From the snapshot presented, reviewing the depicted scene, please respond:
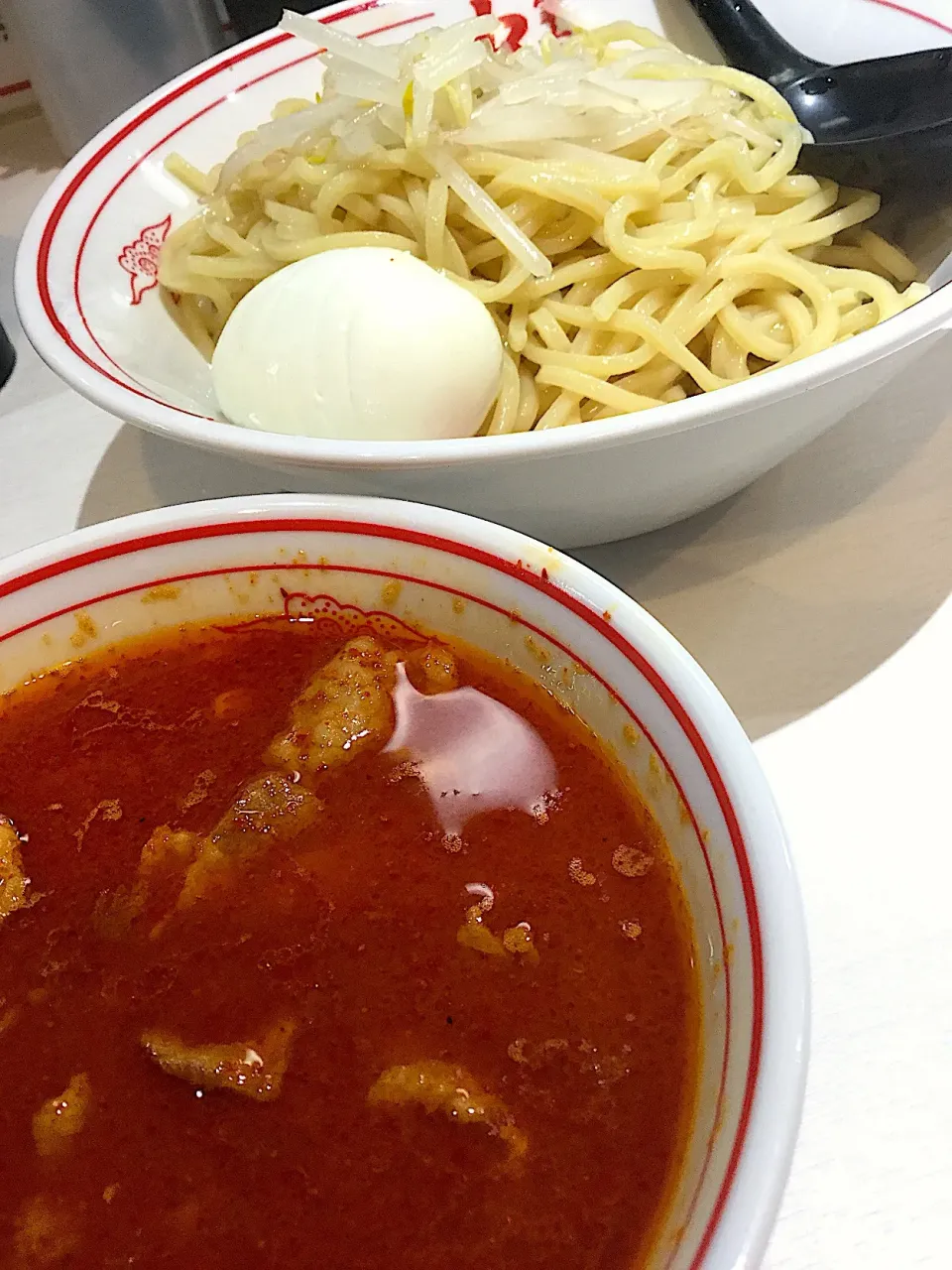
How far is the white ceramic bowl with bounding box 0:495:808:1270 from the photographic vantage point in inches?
22.2

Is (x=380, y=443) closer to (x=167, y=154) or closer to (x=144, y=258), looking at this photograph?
(x=144, y=258)

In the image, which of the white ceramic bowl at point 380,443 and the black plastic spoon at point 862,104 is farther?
the black plastic spoon at point 862,104

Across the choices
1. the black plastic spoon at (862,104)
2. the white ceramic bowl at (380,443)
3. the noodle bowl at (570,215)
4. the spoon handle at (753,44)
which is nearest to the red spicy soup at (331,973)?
the white ceramic bowl at (380,443)

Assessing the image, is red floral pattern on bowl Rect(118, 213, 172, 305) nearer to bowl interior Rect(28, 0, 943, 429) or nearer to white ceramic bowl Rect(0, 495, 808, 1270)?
bowl interior Rect(28, 0, 943, 429)

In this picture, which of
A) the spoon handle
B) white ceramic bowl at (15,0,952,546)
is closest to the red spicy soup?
white ceramic bowl at (15,0,952,546)

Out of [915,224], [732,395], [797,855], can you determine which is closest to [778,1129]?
[797,855]

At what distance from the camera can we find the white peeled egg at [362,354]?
1074 mm

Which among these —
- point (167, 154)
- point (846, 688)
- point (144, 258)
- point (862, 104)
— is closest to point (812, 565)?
point (846, 688)

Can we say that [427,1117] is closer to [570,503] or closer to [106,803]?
[106,803]

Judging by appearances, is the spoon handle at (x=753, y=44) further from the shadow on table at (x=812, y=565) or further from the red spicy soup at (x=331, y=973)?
the red spicy soup at (x=331, y=973)

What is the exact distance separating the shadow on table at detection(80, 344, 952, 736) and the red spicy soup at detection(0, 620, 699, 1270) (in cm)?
31

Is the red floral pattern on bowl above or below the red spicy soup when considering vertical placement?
above

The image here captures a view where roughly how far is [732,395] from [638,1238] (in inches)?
25.1

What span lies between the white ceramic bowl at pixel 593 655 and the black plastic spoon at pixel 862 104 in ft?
2.71
